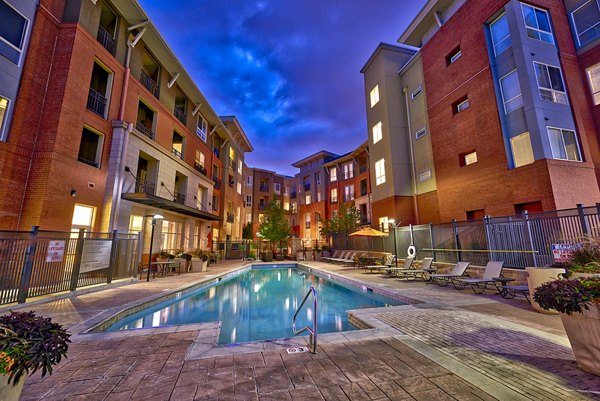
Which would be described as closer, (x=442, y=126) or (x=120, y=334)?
(x=120, y=334)

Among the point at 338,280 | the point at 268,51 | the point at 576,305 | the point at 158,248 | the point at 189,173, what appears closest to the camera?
the point at 576,305

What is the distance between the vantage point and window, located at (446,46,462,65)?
1527cm

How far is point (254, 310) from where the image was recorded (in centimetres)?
850

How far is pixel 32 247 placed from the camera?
22.0 ft

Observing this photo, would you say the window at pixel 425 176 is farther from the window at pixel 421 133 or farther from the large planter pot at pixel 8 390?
the large planter pot at pixel 8 390

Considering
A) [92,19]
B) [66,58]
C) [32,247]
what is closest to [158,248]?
[32,247]

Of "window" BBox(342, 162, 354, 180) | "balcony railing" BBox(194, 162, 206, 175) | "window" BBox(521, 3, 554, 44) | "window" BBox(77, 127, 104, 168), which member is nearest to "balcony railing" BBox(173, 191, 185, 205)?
"balcony railing" BBox(194, 162, 206, 175)

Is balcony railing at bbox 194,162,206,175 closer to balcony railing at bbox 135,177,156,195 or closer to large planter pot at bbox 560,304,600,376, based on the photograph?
balcony railing at bbox 135,177,156,195

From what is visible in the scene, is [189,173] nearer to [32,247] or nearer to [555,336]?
[32,247]

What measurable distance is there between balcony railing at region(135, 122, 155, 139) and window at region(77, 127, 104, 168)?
8.69 feet

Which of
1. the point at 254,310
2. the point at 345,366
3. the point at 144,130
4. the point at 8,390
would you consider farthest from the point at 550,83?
the point at 144,130

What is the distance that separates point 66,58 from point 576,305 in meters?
16.1

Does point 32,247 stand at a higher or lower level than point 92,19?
lower

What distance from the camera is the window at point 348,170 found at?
3191 cm
